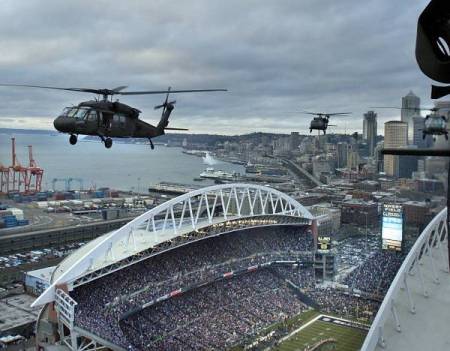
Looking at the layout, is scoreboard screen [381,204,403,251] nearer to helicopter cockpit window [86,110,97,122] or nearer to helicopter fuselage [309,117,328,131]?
helicopter fuselage [309,117,328,131]

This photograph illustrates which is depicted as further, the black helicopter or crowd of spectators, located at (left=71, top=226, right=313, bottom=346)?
crowd of spectators, located at (left=71, top=226, right=313, bottom=346)

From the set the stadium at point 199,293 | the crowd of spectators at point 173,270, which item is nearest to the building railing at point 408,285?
the stadium at point 199,293

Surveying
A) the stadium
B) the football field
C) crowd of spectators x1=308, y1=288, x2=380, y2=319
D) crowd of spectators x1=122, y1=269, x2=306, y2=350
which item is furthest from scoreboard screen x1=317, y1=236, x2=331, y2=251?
the football field

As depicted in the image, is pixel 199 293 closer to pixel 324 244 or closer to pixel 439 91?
pixel 324 244

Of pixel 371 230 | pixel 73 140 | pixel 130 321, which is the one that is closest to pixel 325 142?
pixel 371 230

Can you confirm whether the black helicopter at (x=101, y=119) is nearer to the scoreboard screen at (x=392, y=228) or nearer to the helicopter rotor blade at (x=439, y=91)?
the helicopter rotor blade at (x=439, y=91)

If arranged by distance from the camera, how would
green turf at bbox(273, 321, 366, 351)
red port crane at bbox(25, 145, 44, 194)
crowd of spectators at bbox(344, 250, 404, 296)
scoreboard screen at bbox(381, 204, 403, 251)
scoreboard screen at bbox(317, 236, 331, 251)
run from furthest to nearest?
red port crane at bbox(25, 145, 44, 194)
scoreboard screen at bbox(381, 204, 403, 251)
scoreboard screen at bbox(317, 236, 331, 251)
crowd of spectators at bbox(344, 250, 404, 296)
green turf at bbox(273, 321, 366, 351)
